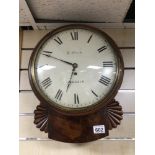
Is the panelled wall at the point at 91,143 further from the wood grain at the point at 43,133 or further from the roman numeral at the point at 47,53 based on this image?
the roman numeral at the point at 47,53

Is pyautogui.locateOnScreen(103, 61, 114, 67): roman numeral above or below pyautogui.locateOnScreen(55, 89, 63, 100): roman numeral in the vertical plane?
above

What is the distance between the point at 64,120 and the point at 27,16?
0.47 m

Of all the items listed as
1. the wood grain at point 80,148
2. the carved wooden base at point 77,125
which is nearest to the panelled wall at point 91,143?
the wood grain at point 80,148

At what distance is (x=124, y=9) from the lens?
1139 mm

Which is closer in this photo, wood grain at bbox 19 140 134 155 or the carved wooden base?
the carved wooden base

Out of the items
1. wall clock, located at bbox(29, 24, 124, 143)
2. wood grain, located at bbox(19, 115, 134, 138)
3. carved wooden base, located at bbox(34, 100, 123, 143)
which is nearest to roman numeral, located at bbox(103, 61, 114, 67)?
wall clock, located at bbox(29, 24, 124, 143)

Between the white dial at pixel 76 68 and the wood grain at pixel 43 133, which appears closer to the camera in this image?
the white dial at pixel 76 68

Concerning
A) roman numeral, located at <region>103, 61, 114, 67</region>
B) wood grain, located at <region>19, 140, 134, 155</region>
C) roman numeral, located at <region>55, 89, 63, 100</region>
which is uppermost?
roman numeral, located at <region>103, 61, 114, 67</region>

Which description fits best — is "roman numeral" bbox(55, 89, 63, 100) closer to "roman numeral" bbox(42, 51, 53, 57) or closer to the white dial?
the white dial

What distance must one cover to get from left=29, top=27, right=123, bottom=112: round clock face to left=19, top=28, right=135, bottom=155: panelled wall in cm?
19

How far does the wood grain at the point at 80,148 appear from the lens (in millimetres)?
1221

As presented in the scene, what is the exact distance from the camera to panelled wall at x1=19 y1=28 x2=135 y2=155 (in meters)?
1.23
